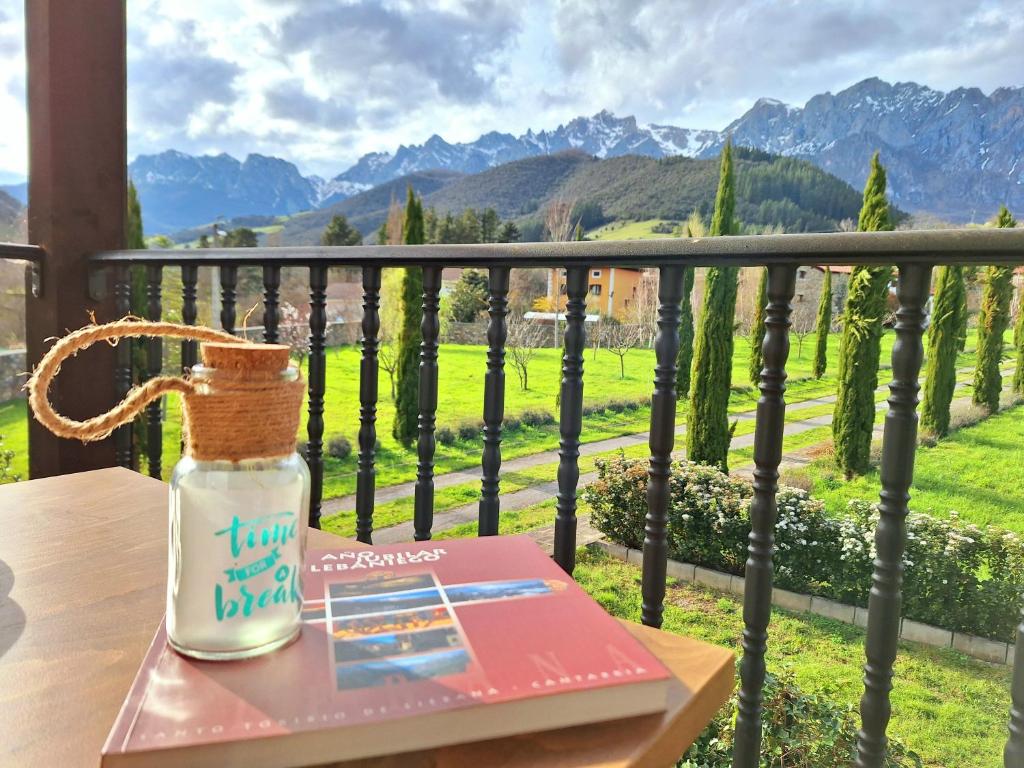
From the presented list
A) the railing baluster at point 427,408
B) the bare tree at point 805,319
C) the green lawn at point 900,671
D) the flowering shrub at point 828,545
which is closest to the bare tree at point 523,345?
the flowering shrub at point 828,545

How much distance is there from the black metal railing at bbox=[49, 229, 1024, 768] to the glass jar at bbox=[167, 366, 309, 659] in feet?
2.21

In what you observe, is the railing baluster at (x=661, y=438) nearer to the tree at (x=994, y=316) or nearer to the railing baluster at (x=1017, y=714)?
the railing baluster at (x=1017, y=714)

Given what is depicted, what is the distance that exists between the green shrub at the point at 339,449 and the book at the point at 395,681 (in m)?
13.3

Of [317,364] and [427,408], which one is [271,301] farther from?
[427,408]

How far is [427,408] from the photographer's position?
1.47m

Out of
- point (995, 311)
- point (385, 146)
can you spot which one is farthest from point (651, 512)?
point (385, 146)

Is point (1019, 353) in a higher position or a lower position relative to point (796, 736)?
higher

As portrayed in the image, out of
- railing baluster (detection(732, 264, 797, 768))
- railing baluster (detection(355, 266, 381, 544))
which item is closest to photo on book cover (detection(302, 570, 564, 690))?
railing baluster (detection(732, 264, 797, 768))

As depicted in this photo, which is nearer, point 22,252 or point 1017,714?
point 1017,714

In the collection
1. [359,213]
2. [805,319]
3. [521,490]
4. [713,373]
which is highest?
[359,213]

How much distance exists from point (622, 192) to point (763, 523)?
67.3 feet

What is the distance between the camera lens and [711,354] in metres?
10.7

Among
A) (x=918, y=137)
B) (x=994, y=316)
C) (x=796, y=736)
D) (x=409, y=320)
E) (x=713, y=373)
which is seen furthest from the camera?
(x=918, y=137)

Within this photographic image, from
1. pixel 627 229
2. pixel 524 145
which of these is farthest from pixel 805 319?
pixel 524 145
